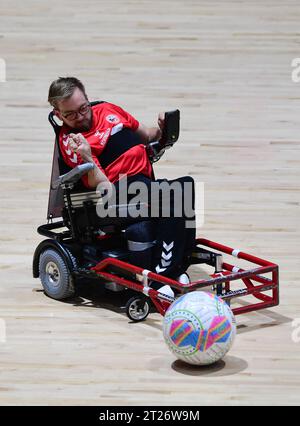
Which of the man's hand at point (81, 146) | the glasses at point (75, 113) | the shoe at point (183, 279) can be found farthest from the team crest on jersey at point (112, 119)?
the shoe at point (183, 279)

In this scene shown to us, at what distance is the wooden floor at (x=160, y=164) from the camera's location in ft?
19.8

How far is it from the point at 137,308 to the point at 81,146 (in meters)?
1.02

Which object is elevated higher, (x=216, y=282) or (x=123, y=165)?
(x=123, y=165)

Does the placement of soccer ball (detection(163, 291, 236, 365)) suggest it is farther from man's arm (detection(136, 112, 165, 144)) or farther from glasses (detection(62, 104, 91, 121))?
man's arm (detection(136, 112, 165, 144))

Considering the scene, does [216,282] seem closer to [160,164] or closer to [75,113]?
[75,113]

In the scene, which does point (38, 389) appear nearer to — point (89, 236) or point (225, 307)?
point (225, 307)

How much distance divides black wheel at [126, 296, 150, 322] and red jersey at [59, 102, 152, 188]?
0.77 meters

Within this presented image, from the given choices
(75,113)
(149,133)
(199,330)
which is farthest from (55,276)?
(199,330)

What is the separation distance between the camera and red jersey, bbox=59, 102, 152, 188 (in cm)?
711

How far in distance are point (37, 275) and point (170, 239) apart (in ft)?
3.32

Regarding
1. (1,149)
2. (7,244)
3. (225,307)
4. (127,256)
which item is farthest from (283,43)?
(225,307)

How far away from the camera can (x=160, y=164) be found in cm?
988

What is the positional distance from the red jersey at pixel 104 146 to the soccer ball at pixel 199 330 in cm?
131

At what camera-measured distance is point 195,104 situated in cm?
1097
